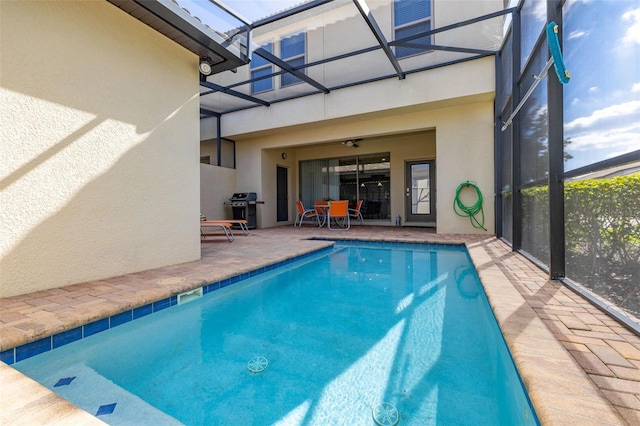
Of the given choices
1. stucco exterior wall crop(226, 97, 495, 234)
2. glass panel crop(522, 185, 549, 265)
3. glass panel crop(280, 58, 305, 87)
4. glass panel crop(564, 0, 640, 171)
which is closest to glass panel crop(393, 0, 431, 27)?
stucco exterior wall crop(226, 97, 495, 234)

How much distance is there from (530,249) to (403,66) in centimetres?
434

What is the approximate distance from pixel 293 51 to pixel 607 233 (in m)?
7.16

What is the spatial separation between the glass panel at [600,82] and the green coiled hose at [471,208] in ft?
12.4

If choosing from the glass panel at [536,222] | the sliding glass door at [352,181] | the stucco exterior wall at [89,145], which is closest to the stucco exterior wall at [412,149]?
the sliding glass door at [352,181]

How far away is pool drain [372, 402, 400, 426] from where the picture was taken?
4.03 feet

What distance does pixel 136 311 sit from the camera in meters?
2.20

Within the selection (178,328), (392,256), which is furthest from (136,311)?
(392,256)

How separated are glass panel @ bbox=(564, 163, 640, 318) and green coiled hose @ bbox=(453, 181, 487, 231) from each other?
3.74 m

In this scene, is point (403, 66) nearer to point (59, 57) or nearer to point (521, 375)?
point (59, 57)

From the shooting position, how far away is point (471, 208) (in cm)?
600

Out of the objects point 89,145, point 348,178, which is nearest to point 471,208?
point 348,178

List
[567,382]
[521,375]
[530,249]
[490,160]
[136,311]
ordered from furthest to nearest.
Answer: [490,160], [530,249], [136,311], [521,375], [567,382]

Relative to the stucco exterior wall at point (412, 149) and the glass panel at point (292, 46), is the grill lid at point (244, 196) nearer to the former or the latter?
the stucco exterior wall at point (412, 149)

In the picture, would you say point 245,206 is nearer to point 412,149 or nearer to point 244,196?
point 244,196
